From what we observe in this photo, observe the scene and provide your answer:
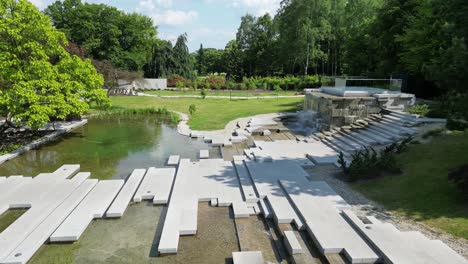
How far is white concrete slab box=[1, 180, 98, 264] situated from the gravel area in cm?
671

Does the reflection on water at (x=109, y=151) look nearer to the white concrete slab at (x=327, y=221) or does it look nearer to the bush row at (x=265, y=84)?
the white concrete slab at (x=327, y=221)

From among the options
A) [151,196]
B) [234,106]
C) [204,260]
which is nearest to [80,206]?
[151,196]

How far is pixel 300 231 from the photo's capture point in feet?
21.3

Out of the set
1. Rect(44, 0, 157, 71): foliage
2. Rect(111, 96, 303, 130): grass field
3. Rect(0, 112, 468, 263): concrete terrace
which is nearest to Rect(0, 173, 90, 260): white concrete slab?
Rect(0, 112, 468, 263): concrete terrace

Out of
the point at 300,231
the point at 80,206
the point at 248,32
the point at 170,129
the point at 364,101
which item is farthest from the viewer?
the point at 248,32

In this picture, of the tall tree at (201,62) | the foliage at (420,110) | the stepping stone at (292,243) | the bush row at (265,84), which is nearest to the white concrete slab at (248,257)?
the stepping stone at (292,243)

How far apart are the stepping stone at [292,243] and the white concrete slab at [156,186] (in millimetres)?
3543

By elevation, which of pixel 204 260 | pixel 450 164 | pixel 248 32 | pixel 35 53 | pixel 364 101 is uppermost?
pixel 248 32

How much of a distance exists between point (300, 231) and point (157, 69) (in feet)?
147

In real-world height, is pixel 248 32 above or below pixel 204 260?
above

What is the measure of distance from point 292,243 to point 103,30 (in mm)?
47407

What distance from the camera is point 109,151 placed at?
13219 millimetres

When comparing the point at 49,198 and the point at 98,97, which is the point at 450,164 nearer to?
the point at 49,198

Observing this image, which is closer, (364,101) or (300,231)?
(300,231)
